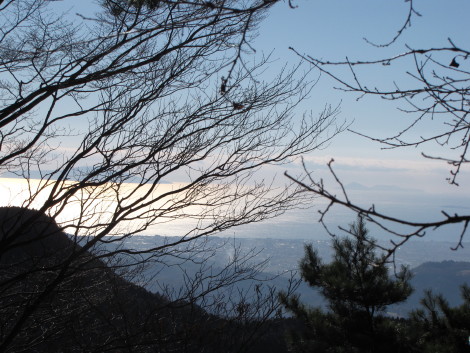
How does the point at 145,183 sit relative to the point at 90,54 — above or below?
below

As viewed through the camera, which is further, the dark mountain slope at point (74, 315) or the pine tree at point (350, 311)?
the pine tree at point (350, 311)

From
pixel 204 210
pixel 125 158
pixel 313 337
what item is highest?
pixel 125 158

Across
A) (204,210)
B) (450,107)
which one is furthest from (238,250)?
(450,107)

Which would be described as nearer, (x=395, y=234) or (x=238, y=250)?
(x=395, y=234)

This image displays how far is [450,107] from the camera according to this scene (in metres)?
1.90

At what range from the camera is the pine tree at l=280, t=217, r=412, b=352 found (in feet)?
31.0

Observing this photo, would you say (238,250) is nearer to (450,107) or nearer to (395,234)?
(450,107)

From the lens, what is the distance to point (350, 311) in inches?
393

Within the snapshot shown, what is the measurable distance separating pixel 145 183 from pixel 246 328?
66.2 inches

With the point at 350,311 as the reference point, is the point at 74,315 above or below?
above

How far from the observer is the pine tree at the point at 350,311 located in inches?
372

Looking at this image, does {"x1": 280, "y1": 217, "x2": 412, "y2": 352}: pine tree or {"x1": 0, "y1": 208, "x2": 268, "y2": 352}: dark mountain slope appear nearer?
{"x1": 0, "y1": 208, "x2": 268, "y2": 352}: dark mountain slope

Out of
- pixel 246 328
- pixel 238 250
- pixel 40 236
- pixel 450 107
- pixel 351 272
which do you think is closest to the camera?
pixel 450 107

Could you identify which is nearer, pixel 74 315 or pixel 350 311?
pixel 74 315
